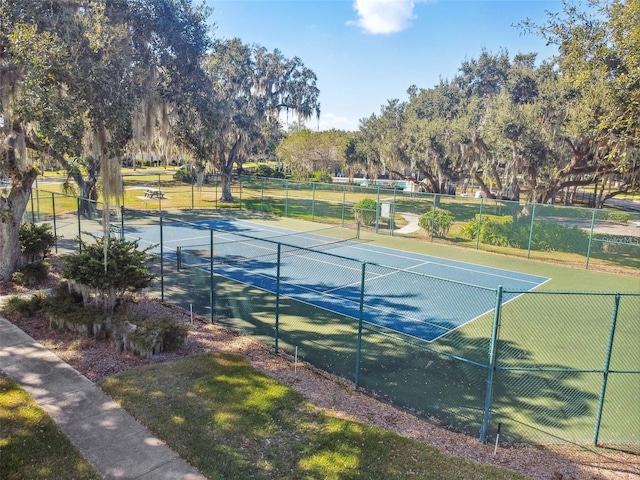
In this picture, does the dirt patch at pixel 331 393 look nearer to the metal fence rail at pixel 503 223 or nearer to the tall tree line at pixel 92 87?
the tall tree line at pixel 92 87

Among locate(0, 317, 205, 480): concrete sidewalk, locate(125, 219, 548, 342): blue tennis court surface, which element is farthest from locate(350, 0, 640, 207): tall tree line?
locate(0, 317, 205, 480): concrete sidewalk

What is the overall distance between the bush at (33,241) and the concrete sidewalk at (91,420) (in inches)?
206

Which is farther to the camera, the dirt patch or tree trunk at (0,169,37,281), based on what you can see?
tree trunk at (0,169,37,281)

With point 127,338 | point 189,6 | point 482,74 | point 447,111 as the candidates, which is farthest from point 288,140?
point 127,338

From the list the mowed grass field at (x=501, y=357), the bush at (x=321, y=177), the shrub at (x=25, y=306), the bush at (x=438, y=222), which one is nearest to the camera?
the mowed grass field at (x=501, y=357)

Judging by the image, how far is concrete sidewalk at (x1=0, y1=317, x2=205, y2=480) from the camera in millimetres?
5078

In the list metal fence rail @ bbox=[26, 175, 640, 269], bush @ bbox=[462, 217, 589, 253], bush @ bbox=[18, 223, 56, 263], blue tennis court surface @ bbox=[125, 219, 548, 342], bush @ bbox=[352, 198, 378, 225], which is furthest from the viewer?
bush @ bbox=[352, 198, 378, 225]

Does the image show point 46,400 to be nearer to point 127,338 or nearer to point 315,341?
point 127,338

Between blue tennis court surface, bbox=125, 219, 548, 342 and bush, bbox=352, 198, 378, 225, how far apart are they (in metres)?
4.11

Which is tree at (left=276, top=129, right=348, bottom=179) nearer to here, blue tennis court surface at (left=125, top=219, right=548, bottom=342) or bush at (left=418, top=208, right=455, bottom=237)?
bush at (left=418, top=208, right=455, bottom=237)

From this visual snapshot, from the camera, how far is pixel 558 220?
831 inches

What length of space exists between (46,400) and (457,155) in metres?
28.1

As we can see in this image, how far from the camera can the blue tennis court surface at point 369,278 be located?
1136 centimetres

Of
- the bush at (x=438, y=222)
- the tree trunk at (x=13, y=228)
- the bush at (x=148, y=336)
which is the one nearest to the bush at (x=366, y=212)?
the bush at (x=438, y=222)
